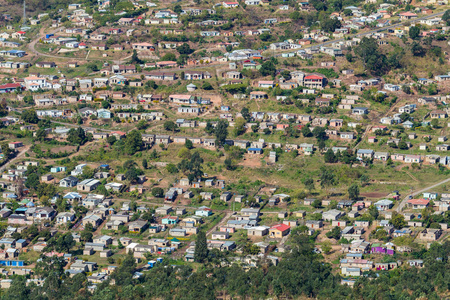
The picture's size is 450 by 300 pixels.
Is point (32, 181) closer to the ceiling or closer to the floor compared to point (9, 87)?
closer to the floor

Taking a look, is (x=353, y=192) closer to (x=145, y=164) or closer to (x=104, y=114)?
(x=145, y=164)

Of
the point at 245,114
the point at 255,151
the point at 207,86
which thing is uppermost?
the point at 207,86

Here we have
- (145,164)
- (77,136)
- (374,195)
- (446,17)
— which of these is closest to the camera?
(374,195)

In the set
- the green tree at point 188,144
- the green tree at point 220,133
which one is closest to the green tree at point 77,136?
the green tree at point 188,144

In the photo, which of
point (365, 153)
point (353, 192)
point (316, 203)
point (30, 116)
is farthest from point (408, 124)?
point (30, 116)

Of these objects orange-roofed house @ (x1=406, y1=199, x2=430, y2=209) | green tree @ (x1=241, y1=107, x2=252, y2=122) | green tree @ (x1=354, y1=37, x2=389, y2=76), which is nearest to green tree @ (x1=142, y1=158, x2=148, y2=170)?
green tree @ (x1=241, y1=107, x2=252, y2=122)

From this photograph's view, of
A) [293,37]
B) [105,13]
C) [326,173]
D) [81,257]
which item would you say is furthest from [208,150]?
[105,13]

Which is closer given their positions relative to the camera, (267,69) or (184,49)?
(267,69)
